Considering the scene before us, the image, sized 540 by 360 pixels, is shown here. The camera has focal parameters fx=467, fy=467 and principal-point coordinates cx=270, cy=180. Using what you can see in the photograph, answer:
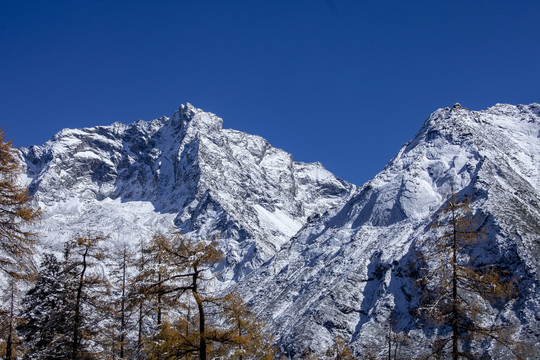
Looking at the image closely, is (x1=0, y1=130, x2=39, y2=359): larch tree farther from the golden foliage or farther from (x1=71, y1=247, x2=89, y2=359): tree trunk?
(x1=71, y1=247, x2=89, y2=359): tree trunk

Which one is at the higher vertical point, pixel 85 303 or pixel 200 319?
pixel 85 303

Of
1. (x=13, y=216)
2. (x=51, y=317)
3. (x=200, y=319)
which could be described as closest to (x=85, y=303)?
(x=51, y=317)

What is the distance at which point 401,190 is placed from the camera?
120 metres

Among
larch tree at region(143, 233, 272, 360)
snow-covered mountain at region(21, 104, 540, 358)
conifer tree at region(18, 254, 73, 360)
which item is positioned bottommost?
larch tree at region(143, 233, 272, 360)

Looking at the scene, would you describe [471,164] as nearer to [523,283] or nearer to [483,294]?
[523,283]

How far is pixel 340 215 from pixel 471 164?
132ft

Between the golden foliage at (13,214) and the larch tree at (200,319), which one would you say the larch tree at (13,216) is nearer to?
the golden foliage at (13,214)

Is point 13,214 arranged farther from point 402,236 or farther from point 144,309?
point 402,236

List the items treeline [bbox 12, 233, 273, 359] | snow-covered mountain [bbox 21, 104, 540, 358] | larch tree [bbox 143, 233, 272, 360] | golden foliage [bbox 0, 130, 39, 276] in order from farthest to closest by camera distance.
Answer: snow-covered mountain [bbox 21, 104, 540, 358] < golden foliage [bbox 0, 130, 39, 276] < treeline [bbox 12, 233, 273, 359] < larch tree [bbox 143, 233, 272, 360]

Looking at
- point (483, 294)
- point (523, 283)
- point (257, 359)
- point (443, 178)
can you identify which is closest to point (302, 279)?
point (443, 178)

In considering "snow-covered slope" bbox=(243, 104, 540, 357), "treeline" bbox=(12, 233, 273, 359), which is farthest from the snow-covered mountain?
"treeline" bbox=(12, 233, 273, 359)

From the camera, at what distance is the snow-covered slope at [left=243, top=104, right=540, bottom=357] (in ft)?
274

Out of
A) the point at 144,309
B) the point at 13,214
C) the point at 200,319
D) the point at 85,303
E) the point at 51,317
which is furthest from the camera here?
the point at 144,309

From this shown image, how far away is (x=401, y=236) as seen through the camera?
344ft
